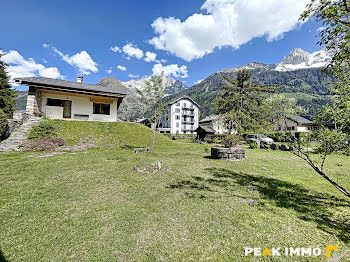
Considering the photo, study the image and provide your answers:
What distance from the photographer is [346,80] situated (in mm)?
4051

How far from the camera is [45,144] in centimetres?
1243

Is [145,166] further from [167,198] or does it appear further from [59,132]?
[59,132]

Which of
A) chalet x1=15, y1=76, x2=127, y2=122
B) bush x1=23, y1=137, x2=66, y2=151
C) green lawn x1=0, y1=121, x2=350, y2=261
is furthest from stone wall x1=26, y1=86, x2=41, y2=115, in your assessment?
→ green lawn x1=0, y1=121, x2=350, y2=261

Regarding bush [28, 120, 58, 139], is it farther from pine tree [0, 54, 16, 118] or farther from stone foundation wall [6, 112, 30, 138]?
pine tree [0, 54, 16, 118]

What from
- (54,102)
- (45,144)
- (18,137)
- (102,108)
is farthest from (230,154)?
(54,102)

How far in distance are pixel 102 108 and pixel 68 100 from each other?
172 inches

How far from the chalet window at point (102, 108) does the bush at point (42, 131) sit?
7.15m

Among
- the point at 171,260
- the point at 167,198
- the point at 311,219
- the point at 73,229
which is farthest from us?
the point at 167,198

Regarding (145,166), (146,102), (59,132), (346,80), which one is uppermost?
(146,102)

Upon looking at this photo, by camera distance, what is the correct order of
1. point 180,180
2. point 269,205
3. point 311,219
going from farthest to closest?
1. point 180,180
2. point 269,205
3. point 311,219

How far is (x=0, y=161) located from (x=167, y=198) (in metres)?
10.9

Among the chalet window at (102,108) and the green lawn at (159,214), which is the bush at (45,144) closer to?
the green lawn at (159,214)

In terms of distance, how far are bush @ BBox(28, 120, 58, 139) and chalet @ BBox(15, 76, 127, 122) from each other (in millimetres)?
4012

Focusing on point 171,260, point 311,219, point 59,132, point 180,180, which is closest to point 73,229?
point 171,260
